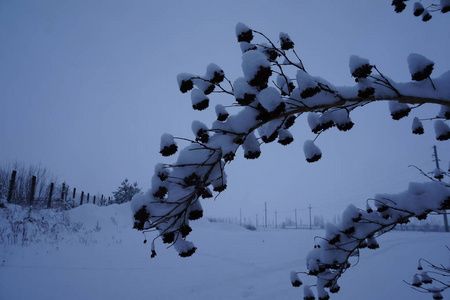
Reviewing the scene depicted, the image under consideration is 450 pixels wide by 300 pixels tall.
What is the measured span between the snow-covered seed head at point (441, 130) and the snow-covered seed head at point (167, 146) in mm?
2014

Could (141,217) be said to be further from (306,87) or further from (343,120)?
(343,120)

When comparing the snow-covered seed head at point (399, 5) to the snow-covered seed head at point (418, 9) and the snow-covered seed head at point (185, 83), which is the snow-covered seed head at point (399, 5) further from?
the snow-covered seed head at point (185, 83)

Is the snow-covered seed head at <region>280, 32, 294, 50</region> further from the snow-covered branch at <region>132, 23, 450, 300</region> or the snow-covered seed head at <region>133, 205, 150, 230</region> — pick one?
the snow-covered seed head at <region>133, 205, 150, 230</region>

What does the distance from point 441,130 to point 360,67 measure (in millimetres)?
1198

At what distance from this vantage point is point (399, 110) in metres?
1.57

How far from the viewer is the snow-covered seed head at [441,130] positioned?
1839 mm

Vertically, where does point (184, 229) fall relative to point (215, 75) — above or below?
below

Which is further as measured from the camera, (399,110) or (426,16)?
(426,16)

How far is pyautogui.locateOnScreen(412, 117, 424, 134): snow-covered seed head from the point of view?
190cm

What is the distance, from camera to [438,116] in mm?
1775

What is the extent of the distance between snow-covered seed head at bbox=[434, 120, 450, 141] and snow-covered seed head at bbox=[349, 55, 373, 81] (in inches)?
45.0

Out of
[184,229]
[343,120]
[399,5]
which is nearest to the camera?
[184,229]

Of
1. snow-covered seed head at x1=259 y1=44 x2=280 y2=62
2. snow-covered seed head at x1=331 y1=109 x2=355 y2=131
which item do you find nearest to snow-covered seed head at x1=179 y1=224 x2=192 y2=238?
snow-covered seed head at x1=331 y1=109 x2=355 y2=131

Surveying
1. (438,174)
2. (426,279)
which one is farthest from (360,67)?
(426,279)
